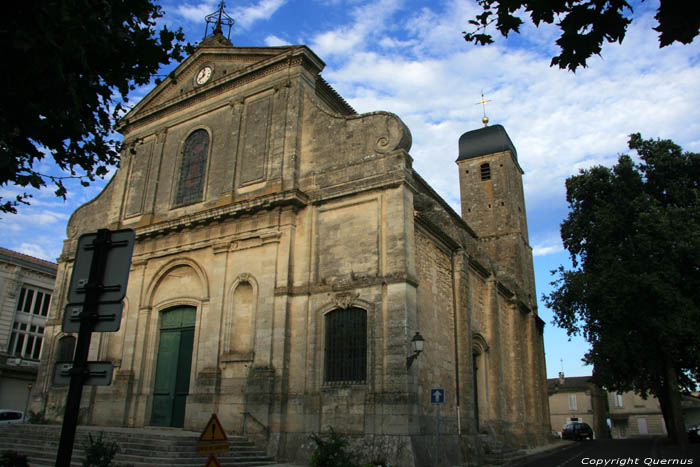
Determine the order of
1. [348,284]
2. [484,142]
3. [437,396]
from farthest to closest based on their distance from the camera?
[484,142] → [348,284] → [437,396]

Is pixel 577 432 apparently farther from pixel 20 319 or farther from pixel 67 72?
pixel 67 72

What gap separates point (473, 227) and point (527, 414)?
36.7ft

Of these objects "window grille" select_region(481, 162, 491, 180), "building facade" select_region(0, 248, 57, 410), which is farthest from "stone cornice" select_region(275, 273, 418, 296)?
"building facade" select_region(0, 248, 57, 410)

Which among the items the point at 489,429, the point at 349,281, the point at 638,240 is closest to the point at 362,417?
the point at 349,281

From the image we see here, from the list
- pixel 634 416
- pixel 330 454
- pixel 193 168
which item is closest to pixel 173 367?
pixel 193 168

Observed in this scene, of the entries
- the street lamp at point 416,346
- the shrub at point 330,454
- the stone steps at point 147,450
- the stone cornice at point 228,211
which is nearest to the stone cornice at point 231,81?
the stone cornice at point 228,211

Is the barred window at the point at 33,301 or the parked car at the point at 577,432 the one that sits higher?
the barred window at the point at 33,301

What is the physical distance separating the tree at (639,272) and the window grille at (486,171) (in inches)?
330

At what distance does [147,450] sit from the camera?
11641mm

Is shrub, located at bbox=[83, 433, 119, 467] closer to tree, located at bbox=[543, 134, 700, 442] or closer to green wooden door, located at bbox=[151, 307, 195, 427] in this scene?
green wooden door, located at bbox=[151, 307, 195, 427]

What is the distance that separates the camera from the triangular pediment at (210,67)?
1831cm

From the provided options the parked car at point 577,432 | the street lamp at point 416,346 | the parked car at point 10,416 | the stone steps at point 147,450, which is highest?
the street lamp at point 416,346

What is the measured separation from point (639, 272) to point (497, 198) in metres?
11.5

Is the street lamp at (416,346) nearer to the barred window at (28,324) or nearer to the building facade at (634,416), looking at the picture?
the barred window at (28,324)
